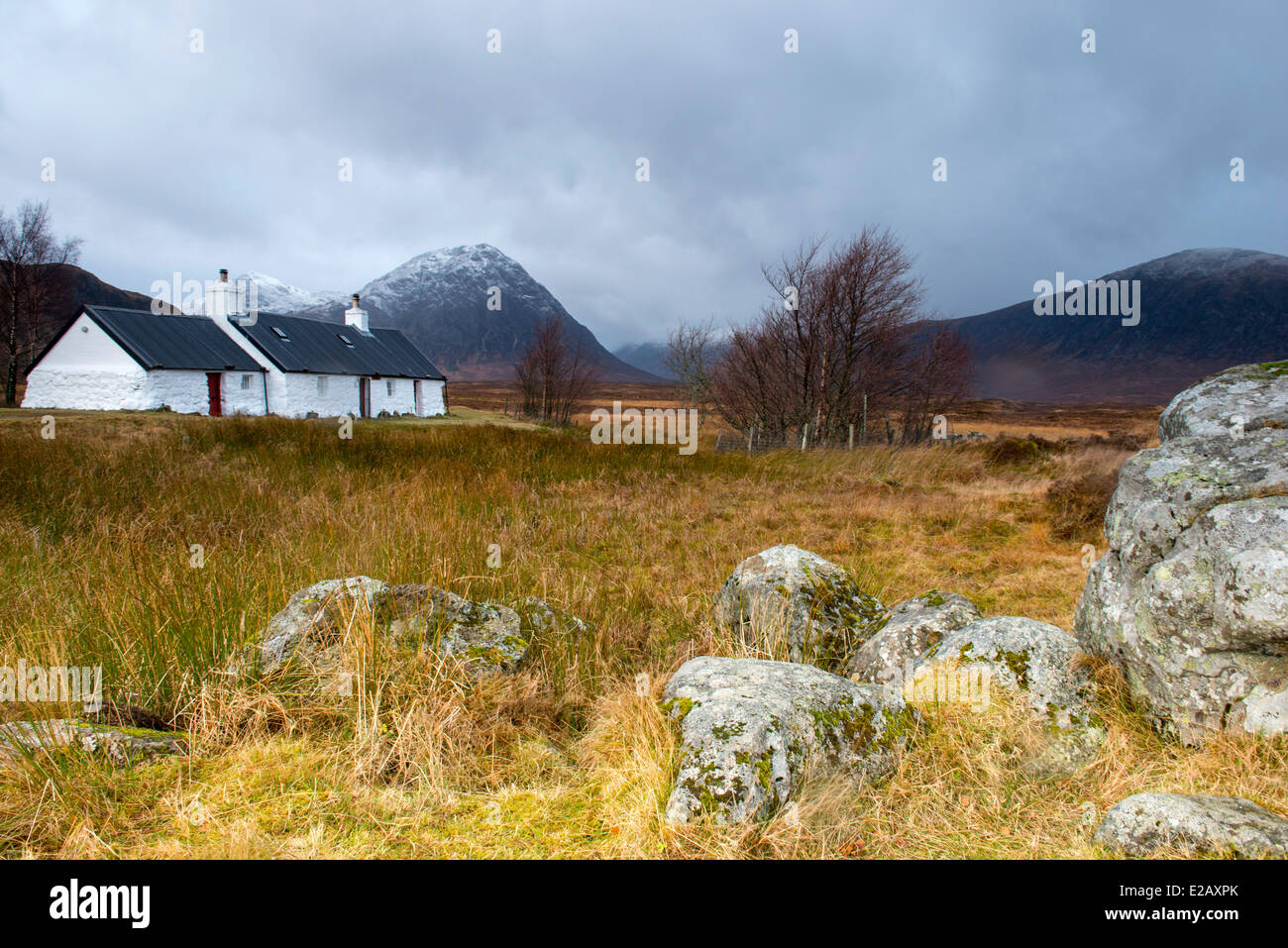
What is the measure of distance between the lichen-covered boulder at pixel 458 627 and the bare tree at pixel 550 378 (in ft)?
112

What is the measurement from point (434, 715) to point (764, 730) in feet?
5.09

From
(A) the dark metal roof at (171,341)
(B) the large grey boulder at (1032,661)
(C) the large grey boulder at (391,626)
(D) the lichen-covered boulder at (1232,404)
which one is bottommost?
(B) the large grey boulder at (1032,661)

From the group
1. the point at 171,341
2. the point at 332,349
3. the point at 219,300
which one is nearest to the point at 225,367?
the point at 171,341

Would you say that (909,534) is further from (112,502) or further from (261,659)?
(112,502)

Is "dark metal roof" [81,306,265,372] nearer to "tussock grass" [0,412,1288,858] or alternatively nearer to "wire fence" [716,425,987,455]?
"wire fence" [716,425,987,455]

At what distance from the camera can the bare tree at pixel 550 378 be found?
3872cm

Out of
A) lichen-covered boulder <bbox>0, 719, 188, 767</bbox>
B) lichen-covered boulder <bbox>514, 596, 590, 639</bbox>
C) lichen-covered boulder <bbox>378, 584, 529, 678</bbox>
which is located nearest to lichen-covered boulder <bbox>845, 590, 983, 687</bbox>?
lichen-covered boulder <bbox>514, 596, 590, 639</bbox>

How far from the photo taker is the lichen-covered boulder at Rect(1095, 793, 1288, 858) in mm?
2158

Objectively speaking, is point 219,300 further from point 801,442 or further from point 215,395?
point 801,442

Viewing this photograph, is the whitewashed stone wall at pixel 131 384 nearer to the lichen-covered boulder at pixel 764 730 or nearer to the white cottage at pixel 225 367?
the white cottage at pixel 225 367

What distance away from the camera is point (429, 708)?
3184 millimetres

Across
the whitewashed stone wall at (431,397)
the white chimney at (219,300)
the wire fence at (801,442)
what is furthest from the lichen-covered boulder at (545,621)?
the whitewashed stone wall at (431,397)

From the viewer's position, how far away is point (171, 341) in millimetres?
31297

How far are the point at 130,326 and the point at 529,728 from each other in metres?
36.8
